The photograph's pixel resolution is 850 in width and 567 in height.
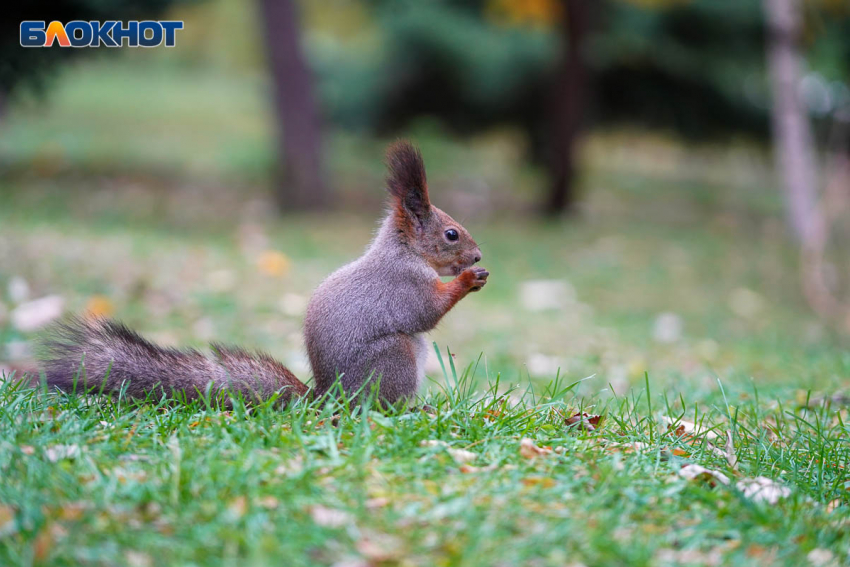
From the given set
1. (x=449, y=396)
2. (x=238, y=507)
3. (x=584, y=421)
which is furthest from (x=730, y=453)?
(x=238, y=507)

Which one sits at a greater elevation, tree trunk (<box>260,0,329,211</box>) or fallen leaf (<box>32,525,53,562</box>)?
tree trunk (<box>260,0,329,211</box>)

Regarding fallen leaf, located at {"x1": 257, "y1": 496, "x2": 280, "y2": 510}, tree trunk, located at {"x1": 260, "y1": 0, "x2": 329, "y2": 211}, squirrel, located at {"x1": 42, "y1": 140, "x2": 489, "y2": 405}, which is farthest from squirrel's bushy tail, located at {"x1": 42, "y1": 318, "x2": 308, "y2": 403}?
tree trunk, located at {"x1": 260, "y1": 0, "x2": 329, "y2": 211}

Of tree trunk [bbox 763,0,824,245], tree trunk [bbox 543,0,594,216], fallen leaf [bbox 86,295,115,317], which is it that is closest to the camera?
fallen leaf [bbox 86,295,115,317]

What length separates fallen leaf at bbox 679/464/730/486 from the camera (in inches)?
95.3

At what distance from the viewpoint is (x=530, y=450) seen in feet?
8.23

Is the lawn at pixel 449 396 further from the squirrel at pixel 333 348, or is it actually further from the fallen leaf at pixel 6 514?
the squirrel at pixel 333 348

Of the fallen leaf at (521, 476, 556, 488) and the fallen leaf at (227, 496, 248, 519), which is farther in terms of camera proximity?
the fallen leaf at (521, 476, 556, 488)

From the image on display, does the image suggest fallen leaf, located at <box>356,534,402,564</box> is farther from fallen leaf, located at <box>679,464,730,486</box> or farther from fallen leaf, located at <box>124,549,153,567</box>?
fallen leaf, located at <box>679,464,730,486</box>

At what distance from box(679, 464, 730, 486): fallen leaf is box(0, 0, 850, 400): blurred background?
71.9 inches

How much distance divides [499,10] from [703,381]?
8.52 metres

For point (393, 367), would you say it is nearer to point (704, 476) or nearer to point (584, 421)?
point (584, 421)

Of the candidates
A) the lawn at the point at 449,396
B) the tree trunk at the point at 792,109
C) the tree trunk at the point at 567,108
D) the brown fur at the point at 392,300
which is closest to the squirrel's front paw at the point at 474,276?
the brown fur at the point at 392,300

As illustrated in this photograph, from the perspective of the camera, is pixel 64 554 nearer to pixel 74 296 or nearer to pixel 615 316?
pixel 74 296

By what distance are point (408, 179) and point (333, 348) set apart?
0.76m
